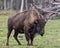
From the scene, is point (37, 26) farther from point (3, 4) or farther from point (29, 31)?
point (3, 4)

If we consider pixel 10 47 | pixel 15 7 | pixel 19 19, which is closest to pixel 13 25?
pixel 19 19

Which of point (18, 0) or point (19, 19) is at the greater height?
point (19, 19)

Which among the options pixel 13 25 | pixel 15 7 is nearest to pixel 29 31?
pixel 13 25

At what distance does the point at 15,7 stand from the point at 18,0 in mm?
1655

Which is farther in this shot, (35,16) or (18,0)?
(18,0)

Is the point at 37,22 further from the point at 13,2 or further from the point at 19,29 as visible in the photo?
the point at 13,2

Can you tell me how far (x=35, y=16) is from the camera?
41.7ft

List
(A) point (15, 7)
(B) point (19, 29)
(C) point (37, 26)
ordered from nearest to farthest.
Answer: (C) point (37, 26) < (B) point (19, 29) < (A) point (15, 7)

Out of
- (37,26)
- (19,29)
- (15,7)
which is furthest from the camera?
(15,7)

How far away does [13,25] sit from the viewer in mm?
13633

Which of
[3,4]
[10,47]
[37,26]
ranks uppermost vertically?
[37,26]

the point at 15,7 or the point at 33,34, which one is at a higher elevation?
the point at 33,34

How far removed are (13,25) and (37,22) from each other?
154 centimetres

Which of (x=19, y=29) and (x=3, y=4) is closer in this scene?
(x=19, y=29)
